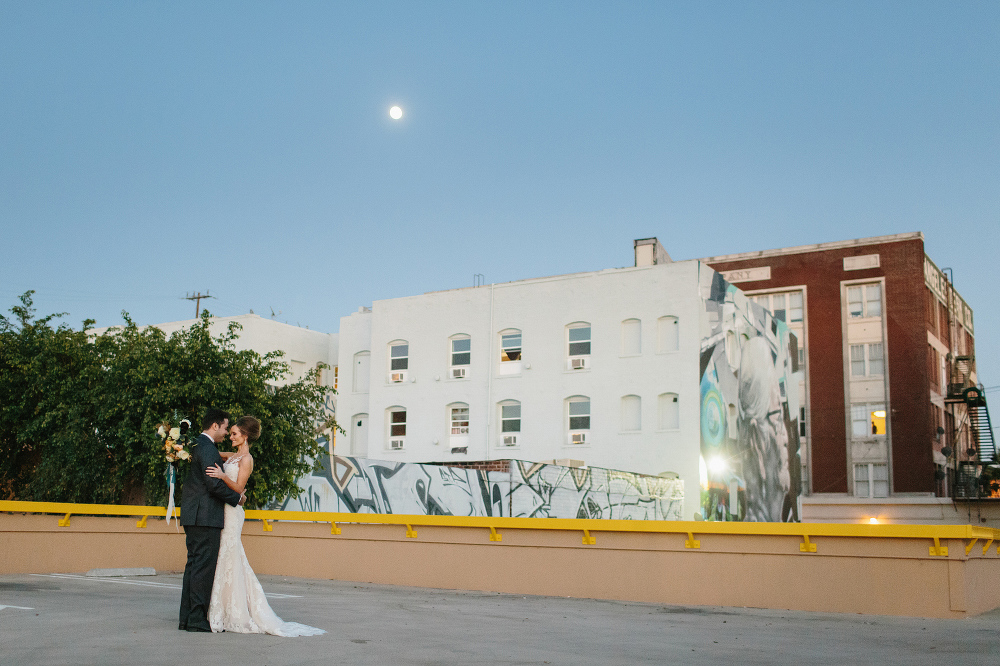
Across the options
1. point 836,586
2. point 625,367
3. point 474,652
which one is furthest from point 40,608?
point 625,367

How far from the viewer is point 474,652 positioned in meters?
7.49

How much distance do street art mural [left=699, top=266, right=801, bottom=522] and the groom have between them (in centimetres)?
2937

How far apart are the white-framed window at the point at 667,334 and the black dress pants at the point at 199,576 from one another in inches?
1197

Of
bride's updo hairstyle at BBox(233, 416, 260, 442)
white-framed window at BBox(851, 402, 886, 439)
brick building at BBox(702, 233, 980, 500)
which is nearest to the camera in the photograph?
bride's updo hairstyle at BBox(233, 416, 260, 442)

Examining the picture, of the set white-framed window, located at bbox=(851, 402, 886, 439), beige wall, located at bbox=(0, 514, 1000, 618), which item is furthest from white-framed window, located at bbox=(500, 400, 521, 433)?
beige wall, located at bbox=(0, 514, 1000, 618)

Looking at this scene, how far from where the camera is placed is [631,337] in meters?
38.4

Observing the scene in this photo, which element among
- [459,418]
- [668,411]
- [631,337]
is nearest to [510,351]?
[459,418]

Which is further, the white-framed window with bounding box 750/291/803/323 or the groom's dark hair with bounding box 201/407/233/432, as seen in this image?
the white-framed window with bounding box 750/291/803/323

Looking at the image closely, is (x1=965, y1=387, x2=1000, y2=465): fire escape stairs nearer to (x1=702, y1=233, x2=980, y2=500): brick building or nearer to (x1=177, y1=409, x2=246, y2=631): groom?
(x1=702, y1=233, x2=980, y2=500): brick building

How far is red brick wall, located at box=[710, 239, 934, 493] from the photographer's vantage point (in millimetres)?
49812

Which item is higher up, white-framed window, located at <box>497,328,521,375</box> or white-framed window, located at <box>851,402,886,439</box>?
white-framed window, located at <box>497,328,521,375</box>

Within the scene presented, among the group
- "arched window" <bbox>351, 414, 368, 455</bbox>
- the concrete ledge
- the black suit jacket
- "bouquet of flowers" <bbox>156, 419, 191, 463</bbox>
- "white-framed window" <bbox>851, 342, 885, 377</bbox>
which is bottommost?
the concrete ledge

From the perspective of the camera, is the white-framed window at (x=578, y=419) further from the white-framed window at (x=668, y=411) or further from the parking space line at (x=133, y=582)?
the parking space line at (x=133, y=582)

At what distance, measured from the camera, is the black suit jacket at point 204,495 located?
8148mm
